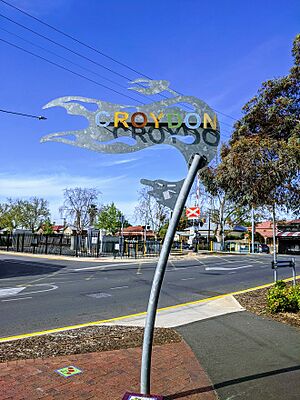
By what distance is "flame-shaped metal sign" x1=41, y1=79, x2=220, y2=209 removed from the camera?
4203 millimetres

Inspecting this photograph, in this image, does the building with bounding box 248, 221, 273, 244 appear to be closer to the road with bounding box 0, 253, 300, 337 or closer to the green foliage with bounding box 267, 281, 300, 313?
the road with bounding box 0, 253, 300, 337

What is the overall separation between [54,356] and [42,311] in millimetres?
4114

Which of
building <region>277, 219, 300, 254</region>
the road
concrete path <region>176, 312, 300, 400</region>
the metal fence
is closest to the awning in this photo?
building <region>277, 219, 300, 254</region>

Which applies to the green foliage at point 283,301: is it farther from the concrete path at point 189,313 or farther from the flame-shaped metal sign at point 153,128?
the flame-shaped metal sign at point 153,128

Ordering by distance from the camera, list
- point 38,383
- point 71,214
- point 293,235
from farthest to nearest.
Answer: point 71,214 < point 293,235 < point 38,383

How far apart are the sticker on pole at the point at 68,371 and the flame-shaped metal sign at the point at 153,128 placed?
2316 millimetres

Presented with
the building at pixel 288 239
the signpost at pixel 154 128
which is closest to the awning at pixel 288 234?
the building at pixel 288 239

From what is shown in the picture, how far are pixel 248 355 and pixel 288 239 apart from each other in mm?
Answer: 55523

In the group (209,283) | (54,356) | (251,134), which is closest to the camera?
(54,356)

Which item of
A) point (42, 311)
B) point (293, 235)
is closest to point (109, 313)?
point (42, 311)

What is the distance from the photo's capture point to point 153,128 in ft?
14.1

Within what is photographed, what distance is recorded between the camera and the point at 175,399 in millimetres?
3840

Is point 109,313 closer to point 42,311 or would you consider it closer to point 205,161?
point 42,311

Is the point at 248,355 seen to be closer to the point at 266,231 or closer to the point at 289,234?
the point at 289,234
